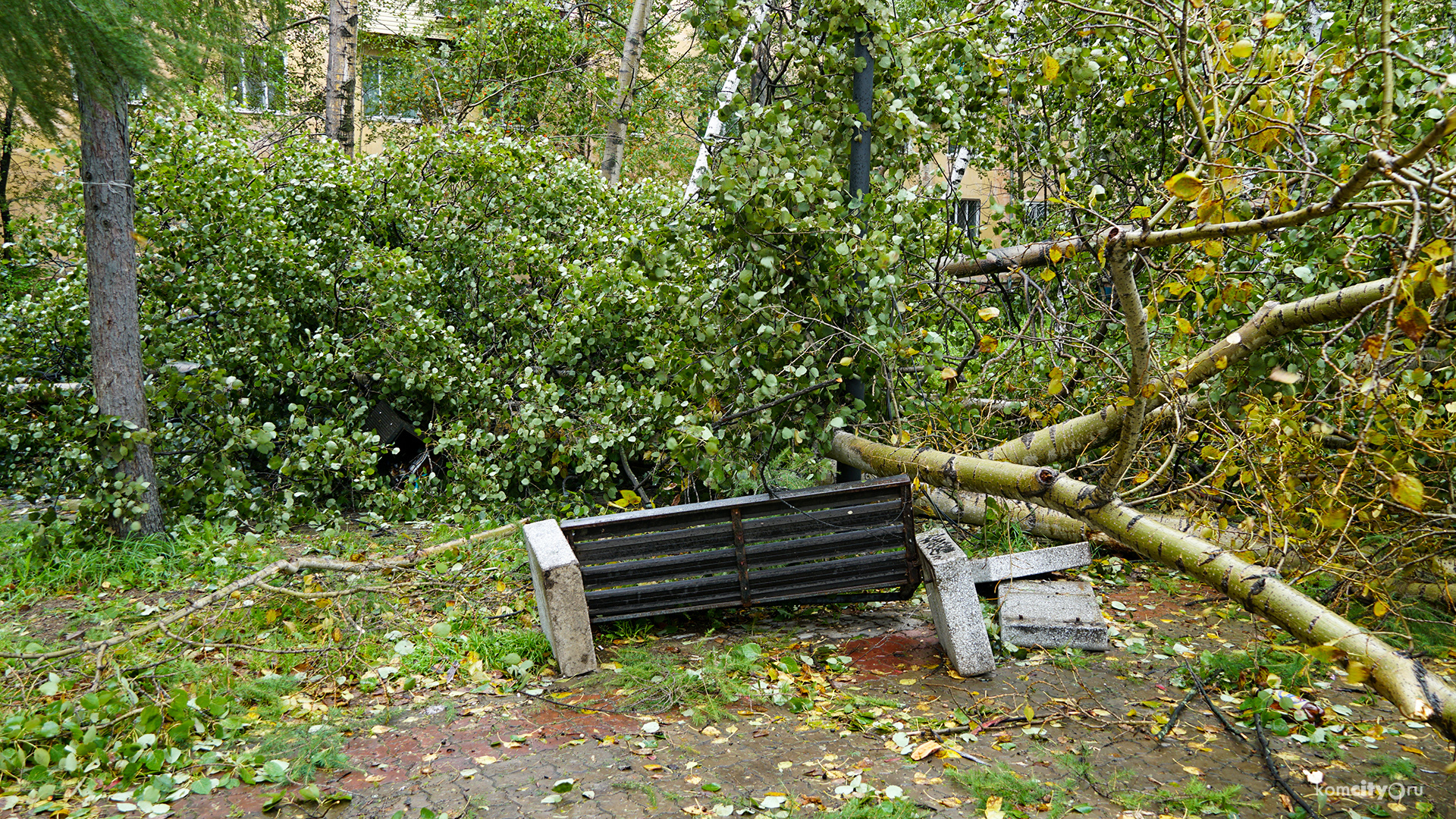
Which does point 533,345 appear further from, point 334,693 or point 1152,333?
point 1152,333

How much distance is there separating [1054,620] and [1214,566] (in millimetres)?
1314

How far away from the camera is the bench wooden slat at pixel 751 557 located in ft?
14.2

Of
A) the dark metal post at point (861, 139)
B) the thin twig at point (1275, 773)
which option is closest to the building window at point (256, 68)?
the dark metal post at point (861, 139)

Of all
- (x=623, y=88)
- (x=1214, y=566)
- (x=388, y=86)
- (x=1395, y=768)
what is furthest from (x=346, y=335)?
(x=388, y=86)

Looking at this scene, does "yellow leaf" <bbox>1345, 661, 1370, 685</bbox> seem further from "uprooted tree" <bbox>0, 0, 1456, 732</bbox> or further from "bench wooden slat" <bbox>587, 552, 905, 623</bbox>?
"bench wooden slat" <bbox>587, 552, 905, 623</bbox>

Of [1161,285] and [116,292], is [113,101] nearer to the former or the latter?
[116,292]

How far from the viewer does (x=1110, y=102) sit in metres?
5.68

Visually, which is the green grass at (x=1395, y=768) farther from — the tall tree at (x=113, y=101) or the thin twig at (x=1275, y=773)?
the tall tree at (x=113, y=101)

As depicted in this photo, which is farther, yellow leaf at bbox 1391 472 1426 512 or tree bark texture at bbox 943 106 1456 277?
yellow leaf at bbox 1391 472 1426 512

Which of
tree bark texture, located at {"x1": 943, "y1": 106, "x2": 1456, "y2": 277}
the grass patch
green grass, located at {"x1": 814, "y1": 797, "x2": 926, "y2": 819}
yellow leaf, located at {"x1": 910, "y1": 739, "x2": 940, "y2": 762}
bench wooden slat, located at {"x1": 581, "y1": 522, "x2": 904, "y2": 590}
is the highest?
tree bark texture, located at {"x1": 943, "y1": 106, "x2": 1456, "y2": 277}

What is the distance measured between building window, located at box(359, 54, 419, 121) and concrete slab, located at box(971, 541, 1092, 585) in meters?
13.3

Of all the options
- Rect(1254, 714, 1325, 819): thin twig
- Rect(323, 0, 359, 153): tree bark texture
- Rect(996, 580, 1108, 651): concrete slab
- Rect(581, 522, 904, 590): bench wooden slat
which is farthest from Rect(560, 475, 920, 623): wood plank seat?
Rect(323, 0, 359, 153): tree bark texture

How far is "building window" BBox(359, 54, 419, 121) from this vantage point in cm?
1521

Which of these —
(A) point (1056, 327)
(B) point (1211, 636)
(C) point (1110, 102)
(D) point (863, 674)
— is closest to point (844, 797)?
(D) point (863, 674)
